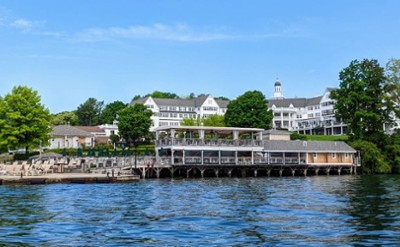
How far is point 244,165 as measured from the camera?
69062 millimetres

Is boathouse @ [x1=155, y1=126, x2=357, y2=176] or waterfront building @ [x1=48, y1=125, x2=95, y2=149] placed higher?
waterfront building @ [x1=48, y1=125, x2=95, y2=149]

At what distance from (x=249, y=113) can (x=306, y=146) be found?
32907mm

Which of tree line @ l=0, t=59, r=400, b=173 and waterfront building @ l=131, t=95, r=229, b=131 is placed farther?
waterfront building @ l=131, t=95, r=229, b=131

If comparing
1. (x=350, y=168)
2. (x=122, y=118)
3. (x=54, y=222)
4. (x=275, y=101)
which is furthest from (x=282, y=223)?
(x=275, y=101)

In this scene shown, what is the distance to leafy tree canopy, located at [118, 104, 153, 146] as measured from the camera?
104562 mm

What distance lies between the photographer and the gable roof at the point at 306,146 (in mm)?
73438

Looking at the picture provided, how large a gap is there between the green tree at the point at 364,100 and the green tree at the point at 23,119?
46334 millimetres

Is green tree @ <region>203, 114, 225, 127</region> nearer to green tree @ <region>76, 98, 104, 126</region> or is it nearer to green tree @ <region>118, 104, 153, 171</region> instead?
green tree @ <region>118, 104, 153, 171</region>

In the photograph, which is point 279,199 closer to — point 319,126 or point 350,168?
point 350,168

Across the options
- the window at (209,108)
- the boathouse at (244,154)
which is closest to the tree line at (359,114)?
the boathouse at (244,154)

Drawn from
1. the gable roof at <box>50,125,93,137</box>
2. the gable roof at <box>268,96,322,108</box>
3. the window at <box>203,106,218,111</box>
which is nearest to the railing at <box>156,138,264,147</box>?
the gable roof at <box>50,125,93,137</box>

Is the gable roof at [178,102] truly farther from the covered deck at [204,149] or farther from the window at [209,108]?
the covered deck at [204,149]

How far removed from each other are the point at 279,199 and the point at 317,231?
12.9 m

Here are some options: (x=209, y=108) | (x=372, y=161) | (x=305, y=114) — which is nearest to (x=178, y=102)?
(x=209, y=108)
